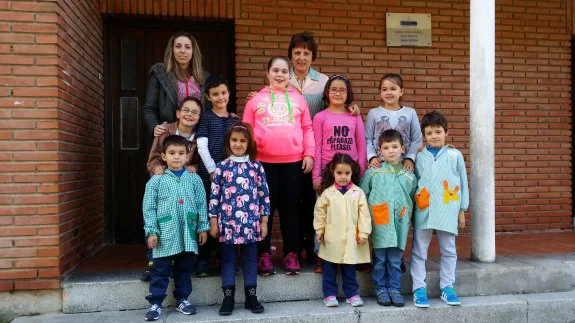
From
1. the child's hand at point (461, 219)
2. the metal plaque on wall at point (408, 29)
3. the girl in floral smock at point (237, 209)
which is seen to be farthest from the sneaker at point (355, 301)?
the metal plaque on wall at point (408, 29)

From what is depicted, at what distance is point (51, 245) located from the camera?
3396 millimetres

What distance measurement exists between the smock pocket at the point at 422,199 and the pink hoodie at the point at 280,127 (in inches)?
35.6

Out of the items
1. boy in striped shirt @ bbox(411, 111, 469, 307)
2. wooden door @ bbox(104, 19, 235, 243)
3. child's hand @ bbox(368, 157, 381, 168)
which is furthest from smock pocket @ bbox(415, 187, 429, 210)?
wooden door @ bbox(104, 19, 235, 243)

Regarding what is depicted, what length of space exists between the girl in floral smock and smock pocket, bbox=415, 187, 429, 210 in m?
1.22

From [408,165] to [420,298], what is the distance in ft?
3.42

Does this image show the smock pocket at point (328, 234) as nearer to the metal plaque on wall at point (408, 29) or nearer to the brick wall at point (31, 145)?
the brick wall at point (31, 145)

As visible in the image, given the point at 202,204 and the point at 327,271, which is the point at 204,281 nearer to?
the point at 202,204

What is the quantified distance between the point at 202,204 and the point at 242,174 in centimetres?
37

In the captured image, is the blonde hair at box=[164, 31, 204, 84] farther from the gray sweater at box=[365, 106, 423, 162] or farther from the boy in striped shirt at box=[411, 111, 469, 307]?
the boy in striped shirt at box=[411, 111, 469, 307]

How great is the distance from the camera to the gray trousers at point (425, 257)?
361 centimetres

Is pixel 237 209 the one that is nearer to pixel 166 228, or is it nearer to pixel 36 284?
pixel 166 228

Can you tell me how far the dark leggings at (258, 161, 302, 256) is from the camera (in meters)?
3.65

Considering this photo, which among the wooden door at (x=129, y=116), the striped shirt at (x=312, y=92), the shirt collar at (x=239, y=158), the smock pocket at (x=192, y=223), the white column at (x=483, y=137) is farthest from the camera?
the wooden door at (x=129, y=116)

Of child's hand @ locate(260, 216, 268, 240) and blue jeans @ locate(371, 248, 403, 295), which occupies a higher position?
child's hand @ locate(260, 216, 268, 240)
